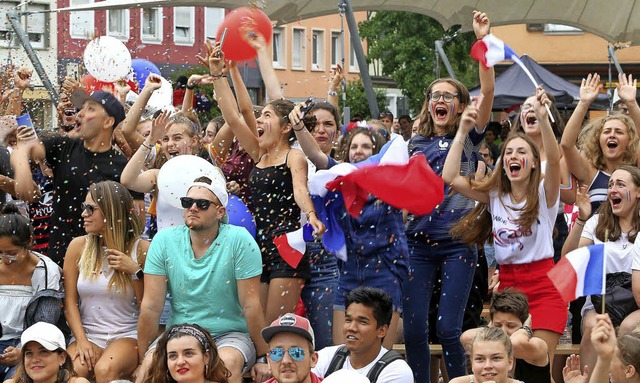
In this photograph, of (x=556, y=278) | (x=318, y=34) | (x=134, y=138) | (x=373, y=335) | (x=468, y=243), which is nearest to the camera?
(x=556, y=278)

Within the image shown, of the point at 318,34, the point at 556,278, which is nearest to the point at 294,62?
the point at 318,34

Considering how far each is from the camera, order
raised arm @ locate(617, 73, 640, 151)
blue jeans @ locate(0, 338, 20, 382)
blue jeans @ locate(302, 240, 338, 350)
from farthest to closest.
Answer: raised arm @ locate(617, 73, 640, 151) → blue jeans @ locate(302, 240, 338, 350) → blue jeans @ locate(0, 338, 20, 382)

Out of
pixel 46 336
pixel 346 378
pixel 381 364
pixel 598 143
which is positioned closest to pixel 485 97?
pixel 598 143

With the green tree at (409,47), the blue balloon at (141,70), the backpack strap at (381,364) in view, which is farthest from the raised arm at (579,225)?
the green tree at (409,47)

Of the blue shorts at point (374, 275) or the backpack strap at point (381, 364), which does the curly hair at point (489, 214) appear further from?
the backpack strap at point (381, 364)

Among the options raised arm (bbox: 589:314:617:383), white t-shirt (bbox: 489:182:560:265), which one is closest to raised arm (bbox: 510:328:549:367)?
white t-shirt (bbox: 489:182:560:265)

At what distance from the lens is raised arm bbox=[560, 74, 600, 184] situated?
760cm

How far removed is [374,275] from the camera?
23.8 ft

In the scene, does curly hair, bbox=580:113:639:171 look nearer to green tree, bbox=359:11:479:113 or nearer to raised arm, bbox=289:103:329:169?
raised arm, bbox=289:103:329:169

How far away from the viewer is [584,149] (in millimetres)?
8203

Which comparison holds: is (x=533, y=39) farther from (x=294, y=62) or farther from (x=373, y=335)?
(x=373, y=335)

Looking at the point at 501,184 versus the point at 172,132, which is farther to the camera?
the point at 172,132

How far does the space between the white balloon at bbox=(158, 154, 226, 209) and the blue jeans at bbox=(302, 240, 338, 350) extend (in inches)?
32.9

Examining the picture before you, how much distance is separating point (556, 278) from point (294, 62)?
34.1 m
